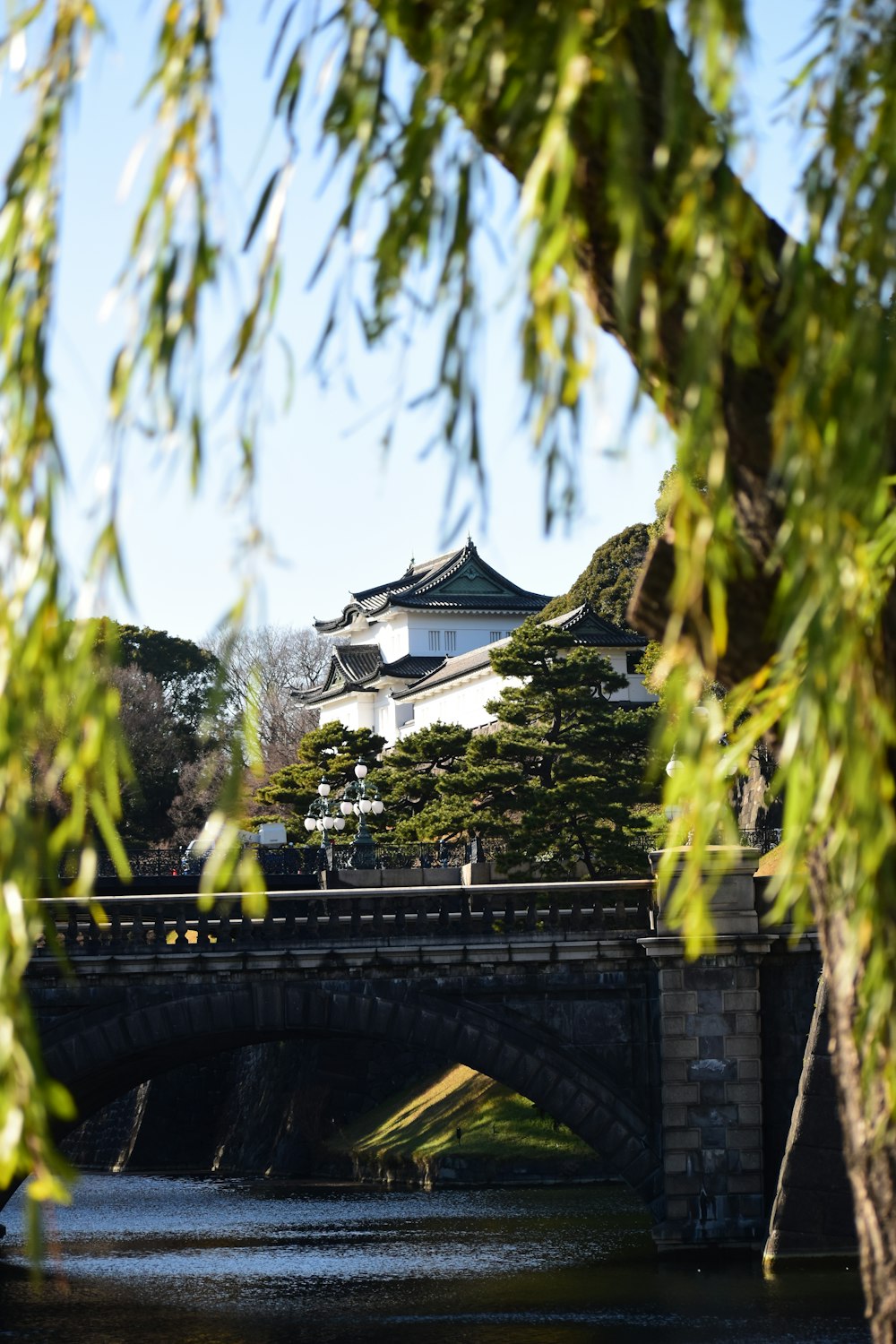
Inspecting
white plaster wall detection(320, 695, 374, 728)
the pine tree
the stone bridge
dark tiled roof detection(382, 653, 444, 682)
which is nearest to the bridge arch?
the stone bridge

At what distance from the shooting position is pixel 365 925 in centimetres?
2519

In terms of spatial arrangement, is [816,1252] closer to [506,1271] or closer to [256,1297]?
[506,1271]

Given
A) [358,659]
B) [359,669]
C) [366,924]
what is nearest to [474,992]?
[366,924]

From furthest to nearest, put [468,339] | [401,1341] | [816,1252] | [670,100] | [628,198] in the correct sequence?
[816,1252]
[401,1341]
[468,339]
[670,100]
[628,198]

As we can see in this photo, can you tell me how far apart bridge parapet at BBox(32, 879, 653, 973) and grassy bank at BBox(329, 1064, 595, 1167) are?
12.6 metres

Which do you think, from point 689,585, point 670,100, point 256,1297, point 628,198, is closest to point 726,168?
point 670,100

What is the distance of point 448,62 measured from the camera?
3572 millimetres

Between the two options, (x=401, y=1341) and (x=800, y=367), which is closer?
(x=800, y=367)

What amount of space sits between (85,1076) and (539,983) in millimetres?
6547

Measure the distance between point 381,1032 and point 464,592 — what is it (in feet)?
160

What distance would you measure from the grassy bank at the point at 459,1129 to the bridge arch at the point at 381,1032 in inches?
469

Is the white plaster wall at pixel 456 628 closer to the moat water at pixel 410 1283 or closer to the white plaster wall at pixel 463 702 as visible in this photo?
the white plaster wall at pixel 463 702

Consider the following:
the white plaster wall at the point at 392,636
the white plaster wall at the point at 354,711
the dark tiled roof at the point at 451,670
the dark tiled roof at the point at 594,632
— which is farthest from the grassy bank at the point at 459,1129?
the white plaster wall at the point at 392,636

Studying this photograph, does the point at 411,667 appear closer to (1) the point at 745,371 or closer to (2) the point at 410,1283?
(2) the point at 410,1283
